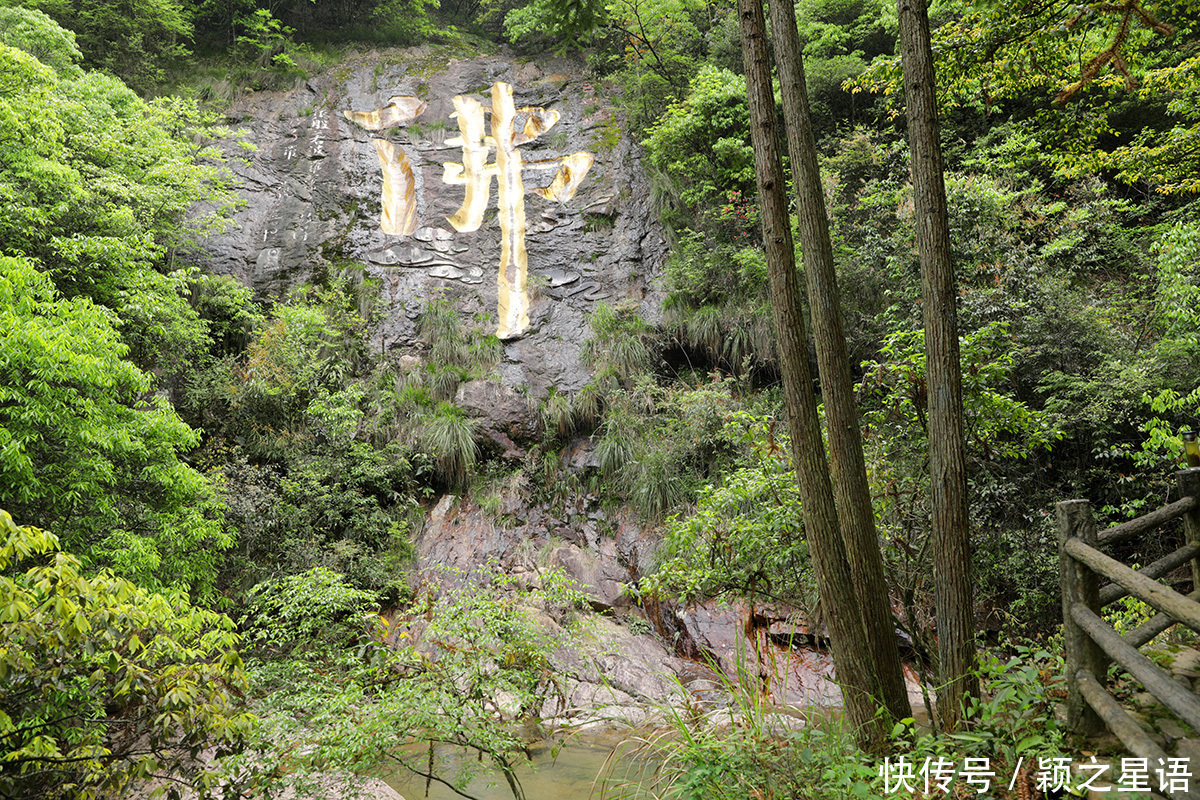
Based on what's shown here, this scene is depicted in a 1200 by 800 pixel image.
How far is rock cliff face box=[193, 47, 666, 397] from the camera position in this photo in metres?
10.7

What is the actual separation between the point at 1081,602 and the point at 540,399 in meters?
8.09

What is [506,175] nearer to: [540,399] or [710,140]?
[710,140]

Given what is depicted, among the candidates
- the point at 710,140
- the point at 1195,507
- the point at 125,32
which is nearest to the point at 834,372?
the point at 1195,507

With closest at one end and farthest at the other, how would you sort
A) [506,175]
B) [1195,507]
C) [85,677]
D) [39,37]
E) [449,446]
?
[85,677] < [1195,507] < [39,37] < [449,446] < [506,175]

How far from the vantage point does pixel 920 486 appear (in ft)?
13.8

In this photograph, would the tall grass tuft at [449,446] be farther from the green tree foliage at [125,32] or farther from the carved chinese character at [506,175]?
the green tree foliage at [125,32]

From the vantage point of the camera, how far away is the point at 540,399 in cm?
993

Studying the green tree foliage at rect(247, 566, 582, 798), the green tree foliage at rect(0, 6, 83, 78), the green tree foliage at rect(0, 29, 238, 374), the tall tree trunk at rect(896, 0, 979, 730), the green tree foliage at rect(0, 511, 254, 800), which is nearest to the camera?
the green tree foliage at rect(0, 511, 254, 800)

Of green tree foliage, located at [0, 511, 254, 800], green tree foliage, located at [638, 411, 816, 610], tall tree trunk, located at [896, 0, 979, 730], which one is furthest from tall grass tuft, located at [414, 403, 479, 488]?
tall tree trunk, located at [896, 0, 979, 730]

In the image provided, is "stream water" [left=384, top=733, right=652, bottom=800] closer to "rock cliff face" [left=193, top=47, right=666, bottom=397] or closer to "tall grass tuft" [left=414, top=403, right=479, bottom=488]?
"tall grass tuft" [left=414, top=403, right=479, bottom=488]

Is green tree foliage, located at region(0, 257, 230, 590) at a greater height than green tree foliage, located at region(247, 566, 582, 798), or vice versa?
green tree foliage, located at region(0, 257, 230, 590)

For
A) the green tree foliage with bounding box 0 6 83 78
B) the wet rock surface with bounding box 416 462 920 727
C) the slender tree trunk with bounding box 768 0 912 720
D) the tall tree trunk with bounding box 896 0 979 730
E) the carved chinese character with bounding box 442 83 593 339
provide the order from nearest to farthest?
Result: 1. the tall tree trunk with bounding box 896 0 979 730
2. the slender tree trunk with bounding box 768 0 912 720
3. the wet rock surface with bounding box 416 462 920 727
4. the green tree foliage with bounding box 0 6 83 78
5. the carved chinese character with bounding box 442 83 593 339

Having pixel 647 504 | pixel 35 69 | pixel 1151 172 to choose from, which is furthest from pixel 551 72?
pixel 1151 172

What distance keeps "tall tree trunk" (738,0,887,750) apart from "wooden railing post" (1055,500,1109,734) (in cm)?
81
